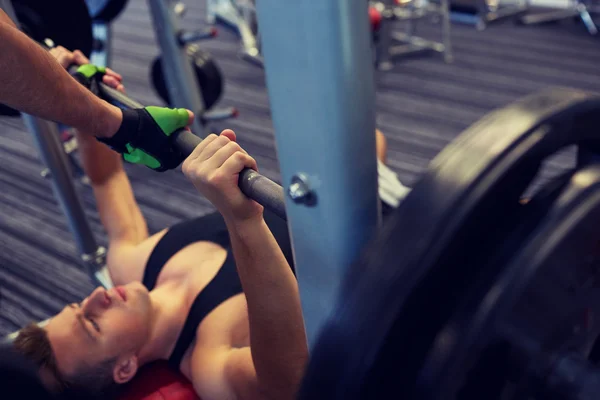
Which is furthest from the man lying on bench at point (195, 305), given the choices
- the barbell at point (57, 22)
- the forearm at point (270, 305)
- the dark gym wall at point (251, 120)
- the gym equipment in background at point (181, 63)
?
the gym equipment in background at point (181, 63)

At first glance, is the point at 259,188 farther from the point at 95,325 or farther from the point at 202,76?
the point at 202,76

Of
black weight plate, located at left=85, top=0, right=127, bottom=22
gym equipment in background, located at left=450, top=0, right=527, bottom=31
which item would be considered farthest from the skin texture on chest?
gym equipment in background, located at left=450, top=0, right=527, bottom=31

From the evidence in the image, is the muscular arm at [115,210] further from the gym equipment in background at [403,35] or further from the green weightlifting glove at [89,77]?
the gym equipment in background at [403,35]

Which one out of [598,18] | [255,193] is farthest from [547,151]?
[598,18]

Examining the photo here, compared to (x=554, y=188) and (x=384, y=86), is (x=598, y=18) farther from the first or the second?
(x=554, y=188)

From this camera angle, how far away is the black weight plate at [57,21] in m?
1.70

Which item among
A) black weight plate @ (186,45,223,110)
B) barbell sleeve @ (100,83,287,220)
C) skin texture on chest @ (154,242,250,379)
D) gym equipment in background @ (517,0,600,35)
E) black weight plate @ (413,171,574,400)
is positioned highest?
black weight plate @ (413,171,574,400)

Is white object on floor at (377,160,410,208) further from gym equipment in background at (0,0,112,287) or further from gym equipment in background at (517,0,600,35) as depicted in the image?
gym equipment in background at (517,0,600,35)

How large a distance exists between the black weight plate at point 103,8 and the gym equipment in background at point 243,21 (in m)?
1.17

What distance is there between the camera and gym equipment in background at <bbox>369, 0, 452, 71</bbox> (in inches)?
134

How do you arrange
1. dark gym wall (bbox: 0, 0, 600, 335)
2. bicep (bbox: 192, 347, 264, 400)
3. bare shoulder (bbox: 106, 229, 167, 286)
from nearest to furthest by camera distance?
bicep (bbox: 192, 347, 264, 400) → bare shoulder (bbox: 106, 229, 167, 286) → dark gym wall (bbox: 0, 0, 600, 335)

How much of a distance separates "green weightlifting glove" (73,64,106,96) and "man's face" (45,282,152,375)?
434 mm

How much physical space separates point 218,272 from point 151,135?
1.19 feet

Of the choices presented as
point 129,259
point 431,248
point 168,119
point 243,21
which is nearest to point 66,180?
point 129,259
